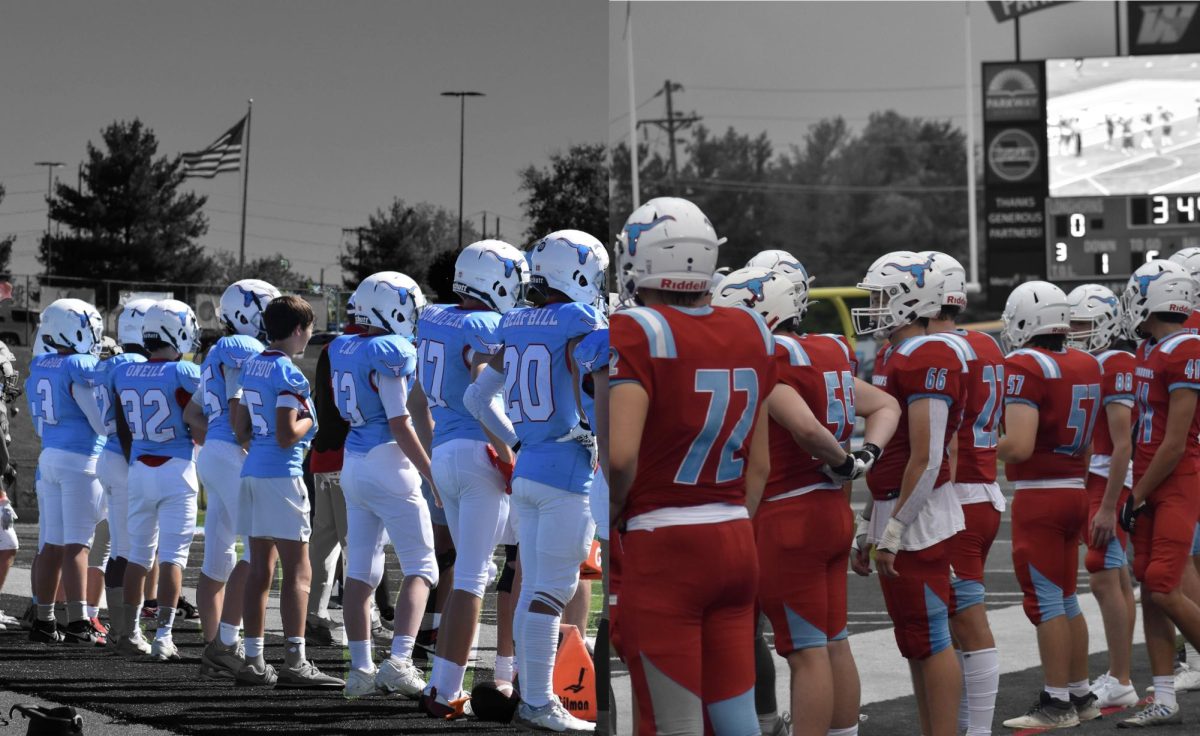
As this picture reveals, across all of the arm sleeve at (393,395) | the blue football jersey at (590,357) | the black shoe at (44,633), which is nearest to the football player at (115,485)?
the black shoe at (44,633)

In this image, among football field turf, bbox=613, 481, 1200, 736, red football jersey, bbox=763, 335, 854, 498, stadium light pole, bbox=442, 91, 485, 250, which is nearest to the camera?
red football jersey, bbox=763, 335, 854, 498

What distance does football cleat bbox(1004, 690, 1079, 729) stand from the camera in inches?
240

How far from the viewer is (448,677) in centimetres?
530

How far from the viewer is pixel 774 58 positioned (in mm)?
61031

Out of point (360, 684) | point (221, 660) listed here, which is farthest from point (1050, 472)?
point (221, 660)

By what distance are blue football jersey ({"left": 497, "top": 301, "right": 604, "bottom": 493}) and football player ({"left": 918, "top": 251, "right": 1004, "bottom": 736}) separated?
129cm

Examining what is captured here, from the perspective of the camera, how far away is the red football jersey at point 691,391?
3.29 meters

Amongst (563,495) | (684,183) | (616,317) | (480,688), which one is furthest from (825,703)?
(684,183)

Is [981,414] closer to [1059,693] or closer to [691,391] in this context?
[1059,693]

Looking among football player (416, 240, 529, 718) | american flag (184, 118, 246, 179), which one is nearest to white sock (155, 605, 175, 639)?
football player (416, 240, 529, 718)

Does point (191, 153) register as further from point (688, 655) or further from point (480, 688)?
point (688, 655)

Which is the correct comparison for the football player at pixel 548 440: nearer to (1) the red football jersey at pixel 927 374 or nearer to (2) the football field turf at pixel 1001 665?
(2) the football field turf at pixel 1001 665

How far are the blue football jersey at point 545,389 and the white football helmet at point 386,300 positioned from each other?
877mm

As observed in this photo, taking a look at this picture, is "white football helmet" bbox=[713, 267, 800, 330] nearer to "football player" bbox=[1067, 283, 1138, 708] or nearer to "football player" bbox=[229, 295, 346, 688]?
"football player" bbox=[229, 295, 346, 688]
